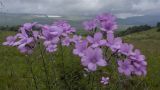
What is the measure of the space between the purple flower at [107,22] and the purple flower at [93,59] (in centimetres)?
51

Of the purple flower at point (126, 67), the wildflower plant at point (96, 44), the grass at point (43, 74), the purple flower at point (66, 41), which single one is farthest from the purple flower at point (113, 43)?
the grass at point (43, 74)

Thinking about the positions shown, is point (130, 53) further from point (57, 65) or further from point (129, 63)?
point (57, 65)

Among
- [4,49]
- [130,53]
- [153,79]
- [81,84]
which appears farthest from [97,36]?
[4,49]

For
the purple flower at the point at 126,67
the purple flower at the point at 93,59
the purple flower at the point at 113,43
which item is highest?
the purple flower at the point at 113,43

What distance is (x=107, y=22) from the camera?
3.58 m

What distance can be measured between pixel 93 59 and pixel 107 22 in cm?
69

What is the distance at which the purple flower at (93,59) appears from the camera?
3.00m

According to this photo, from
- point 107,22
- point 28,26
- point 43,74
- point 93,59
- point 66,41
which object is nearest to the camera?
point 93,59

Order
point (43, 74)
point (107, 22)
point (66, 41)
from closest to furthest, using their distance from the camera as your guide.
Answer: point (107, 22)
point (66, 41)
point (43, 74)

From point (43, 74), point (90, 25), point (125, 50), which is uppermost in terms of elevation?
point (90, 25)

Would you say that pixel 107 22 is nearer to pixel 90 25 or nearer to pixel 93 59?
pixel 90 25

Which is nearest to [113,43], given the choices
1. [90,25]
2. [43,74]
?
[90,25]

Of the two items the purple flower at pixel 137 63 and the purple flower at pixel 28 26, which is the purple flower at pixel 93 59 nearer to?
the purple flower at pixel 137 63

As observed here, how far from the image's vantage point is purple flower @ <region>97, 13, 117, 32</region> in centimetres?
355
